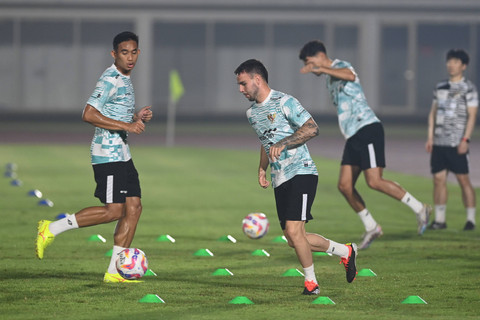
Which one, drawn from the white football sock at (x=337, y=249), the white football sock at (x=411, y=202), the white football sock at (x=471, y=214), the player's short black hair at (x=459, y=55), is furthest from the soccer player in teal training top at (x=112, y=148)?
the white football sock at (x=471, y=214)

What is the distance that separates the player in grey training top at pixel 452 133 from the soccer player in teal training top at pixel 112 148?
5087 millimetres

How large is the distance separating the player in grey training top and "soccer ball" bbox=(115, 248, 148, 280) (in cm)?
531

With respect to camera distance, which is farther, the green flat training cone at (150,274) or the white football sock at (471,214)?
the white football sock at (471,214)

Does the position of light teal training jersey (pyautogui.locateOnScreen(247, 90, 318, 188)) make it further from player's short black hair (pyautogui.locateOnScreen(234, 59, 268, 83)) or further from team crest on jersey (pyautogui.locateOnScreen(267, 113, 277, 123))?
player's short black hair (pyautogui.locateOnScreen(234, 59, 268, 83))

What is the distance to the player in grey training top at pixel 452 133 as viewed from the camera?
492 inches

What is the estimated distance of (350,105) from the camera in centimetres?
1089

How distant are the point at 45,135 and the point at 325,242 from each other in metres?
30.1

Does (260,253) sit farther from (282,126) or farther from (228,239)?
(282,126)

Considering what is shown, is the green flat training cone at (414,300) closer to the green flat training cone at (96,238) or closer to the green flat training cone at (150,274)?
the green flat training cone at (150,274)

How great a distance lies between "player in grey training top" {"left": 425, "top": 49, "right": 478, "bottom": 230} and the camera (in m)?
12.5

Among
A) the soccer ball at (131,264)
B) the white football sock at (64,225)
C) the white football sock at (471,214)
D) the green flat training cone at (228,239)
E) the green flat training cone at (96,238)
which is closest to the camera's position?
the soccer ball at (131,264)

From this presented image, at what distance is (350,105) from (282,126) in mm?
2949

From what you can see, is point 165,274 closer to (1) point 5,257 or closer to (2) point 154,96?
(1) point 5,257

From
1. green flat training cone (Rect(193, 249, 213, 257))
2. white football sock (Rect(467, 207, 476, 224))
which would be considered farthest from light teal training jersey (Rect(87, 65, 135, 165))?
white football sock (Rect(467, 207, 476, 224))
